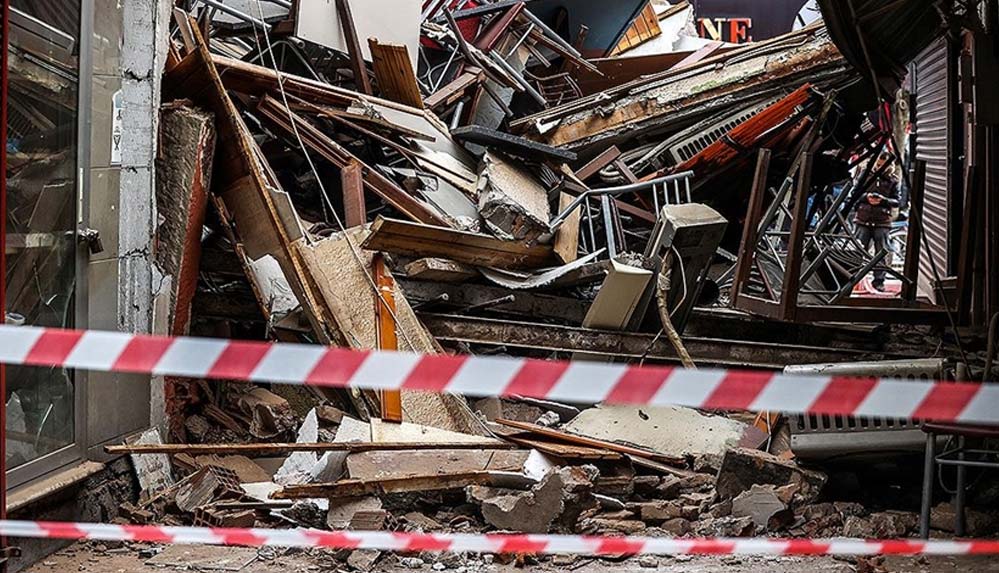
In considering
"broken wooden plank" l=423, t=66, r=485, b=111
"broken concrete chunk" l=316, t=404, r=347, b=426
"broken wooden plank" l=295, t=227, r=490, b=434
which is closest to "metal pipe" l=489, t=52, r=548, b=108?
"broken wooden plank" l=423, t=66, r=485, b=111

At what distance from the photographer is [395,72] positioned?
362 inches

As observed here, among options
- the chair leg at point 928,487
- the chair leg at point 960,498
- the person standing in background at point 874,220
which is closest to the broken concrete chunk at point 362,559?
the chair leg at point 928,487

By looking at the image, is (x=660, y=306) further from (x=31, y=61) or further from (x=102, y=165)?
(x=31, y=61)

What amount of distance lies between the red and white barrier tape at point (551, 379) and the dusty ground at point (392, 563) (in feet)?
8.17

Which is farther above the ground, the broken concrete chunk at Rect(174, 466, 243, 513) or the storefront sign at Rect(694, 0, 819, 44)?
the storefront sign at Rect(694, 0, 819, 44)

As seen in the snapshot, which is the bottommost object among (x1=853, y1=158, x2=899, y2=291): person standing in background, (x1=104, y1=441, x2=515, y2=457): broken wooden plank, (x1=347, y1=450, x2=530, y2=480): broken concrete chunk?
(x1=347, y1=450, x2=530, y2=480): broken concrete chunk

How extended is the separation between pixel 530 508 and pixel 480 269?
2.96 m

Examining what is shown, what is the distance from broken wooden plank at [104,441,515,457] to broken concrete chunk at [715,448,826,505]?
119 centimetres

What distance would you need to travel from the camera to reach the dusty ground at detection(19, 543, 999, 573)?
475cm

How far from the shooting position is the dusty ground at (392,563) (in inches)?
187

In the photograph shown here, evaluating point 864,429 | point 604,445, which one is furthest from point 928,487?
point 604,445

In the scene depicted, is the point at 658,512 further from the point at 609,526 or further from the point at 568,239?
the point at 568,239

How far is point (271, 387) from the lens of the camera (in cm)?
743

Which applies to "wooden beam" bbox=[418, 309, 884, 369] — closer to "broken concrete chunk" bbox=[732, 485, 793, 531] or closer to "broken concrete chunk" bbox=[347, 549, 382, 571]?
"broken concrete chunk" bbox=[732, 485, 793, 531]
